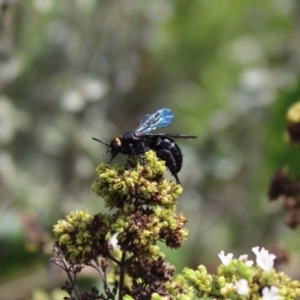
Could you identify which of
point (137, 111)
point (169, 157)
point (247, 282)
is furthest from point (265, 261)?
→ point (137, 111)

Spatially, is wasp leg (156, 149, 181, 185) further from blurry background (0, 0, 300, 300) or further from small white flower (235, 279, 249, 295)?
blurry background (0, 0, 300, 300)

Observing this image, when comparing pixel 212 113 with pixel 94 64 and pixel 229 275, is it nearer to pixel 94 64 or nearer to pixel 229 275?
pixel 94 64

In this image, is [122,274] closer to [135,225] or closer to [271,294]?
[135,225]

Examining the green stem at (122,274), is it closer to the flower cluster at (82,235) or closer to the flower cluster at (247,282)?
the flower cluster at (82,235)

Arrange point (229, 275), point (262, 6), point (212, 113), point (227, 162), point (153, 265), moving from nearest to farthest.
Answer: point (229, 275), point (153, 265), point (227, 162), point (212, 113), point (262, 6)

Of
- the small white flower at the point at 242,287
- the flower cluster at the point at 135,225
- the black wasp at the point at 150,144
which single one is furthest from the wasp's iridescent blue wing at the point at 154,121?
the small white flower at the point at 242,287

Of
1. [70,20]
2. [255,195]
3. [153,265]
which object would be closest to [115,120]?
[70,20]

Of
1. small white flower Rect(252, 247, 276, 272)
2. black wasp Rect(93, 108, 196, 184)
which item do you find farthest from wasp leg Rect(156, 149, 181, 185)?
small white flower Rect(252, 247, 276, 272)
